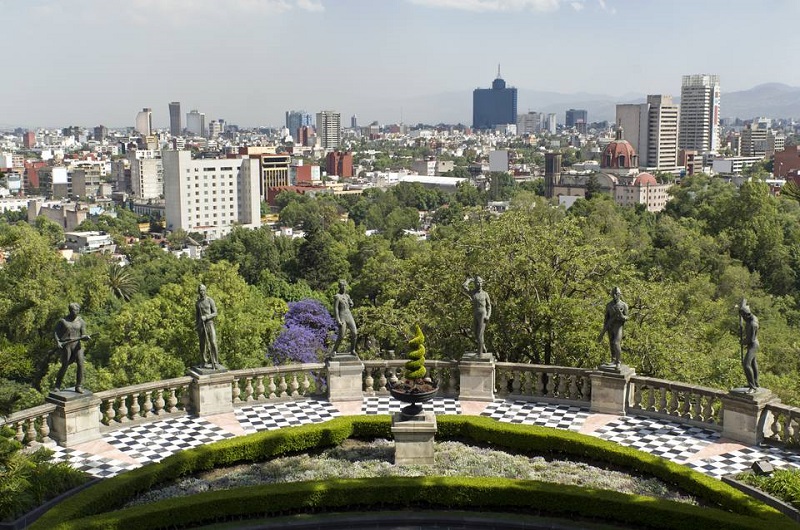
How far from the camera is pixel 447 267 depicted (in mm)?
30688

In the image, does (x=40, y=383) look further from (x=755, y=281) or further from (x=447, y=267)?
(x=755, y=281)

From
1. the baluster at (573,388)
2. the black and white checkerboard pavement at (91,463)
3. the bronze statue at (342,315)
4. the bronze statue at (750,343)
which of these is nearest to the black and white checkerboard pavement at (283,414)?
the bronze statue at (342,315)

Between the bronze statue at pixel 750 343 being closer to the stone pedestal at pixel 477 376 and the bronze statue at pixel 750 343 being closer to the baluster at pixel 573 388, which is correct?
the baluster at pixel 573 388

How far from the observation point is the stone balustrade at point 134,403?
20047mm

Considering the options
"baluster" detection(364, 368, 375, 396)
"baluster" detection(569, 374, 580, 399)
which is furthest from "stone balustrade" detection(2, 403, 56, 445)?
"baluster" detection(569, 374, 580, 399)

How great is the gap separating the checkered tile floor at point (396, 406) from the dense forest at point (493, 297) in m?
5.13

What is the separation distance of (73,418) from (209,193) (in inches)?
6148

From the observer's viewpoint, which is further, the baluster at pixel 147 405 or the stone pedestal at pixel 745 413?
the baluster at pixel 147 405

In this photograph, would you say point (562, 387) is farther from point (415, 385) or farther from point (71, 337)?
point (71, 337)

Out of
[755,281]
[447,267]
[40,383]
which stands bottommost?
[40,383]

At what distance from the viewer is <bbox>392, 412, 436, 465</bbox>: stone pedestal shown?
57.3 ft

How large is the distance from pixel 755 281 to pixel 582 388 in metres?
41.3

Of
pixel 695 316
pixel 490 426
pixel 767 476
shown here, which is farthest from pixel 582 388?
pixel 695 316

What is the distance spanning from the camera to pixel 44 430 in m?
19.0
